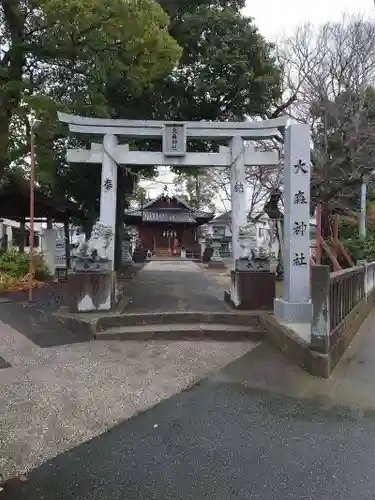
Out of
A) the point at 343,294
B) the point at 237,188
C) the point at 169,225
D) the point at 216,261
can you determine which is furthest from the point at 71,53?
the point at 169,225

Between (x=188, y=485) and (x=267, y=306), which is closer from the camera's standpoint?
(x=188, y=485)

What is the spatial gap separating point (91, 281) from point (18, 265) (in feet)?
17.1

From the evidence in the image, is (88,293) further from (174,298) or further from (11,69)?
(11,69)

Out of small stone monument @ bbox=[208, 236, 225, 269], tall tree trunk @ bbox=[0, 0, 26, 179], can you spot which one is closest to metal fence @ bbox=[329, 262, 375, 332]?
tall tree trunk @ bbox=[0, 0, 26, 179]

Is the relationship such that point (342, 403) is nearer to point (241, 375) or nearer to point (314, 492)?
point (241, 375)

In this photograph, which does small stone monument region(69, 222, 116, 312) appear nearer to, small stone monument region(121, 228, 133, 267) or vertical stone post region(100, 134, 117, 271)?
vertical stone post region(100, 134, 117, 271)

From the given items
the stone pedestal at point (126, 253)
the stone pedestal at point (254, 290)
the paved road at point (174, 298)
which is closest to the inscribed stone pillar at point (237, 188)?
the stone pedestal at point (254, 290)

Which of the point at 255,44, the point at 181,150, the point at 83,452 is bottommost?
the point at 83,452

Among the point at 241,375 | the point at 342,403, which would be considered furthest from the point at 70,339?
the point at 342,403

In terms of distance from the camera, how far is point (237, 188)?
9.28 metres

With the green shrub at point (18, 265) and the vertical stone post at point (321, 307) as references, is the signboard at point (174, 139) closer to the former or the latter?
the vertical stone post at point (321, 307)

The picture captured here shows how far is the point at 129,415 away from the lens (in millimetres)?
3943

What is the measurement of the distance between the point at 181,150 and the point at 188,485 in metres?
7.45

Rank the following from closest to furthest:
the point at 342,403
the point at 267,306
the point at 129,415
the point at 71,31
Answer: the point at 129,415 < the point at 342,403 < the point at 267,306 < the point at 71,31
